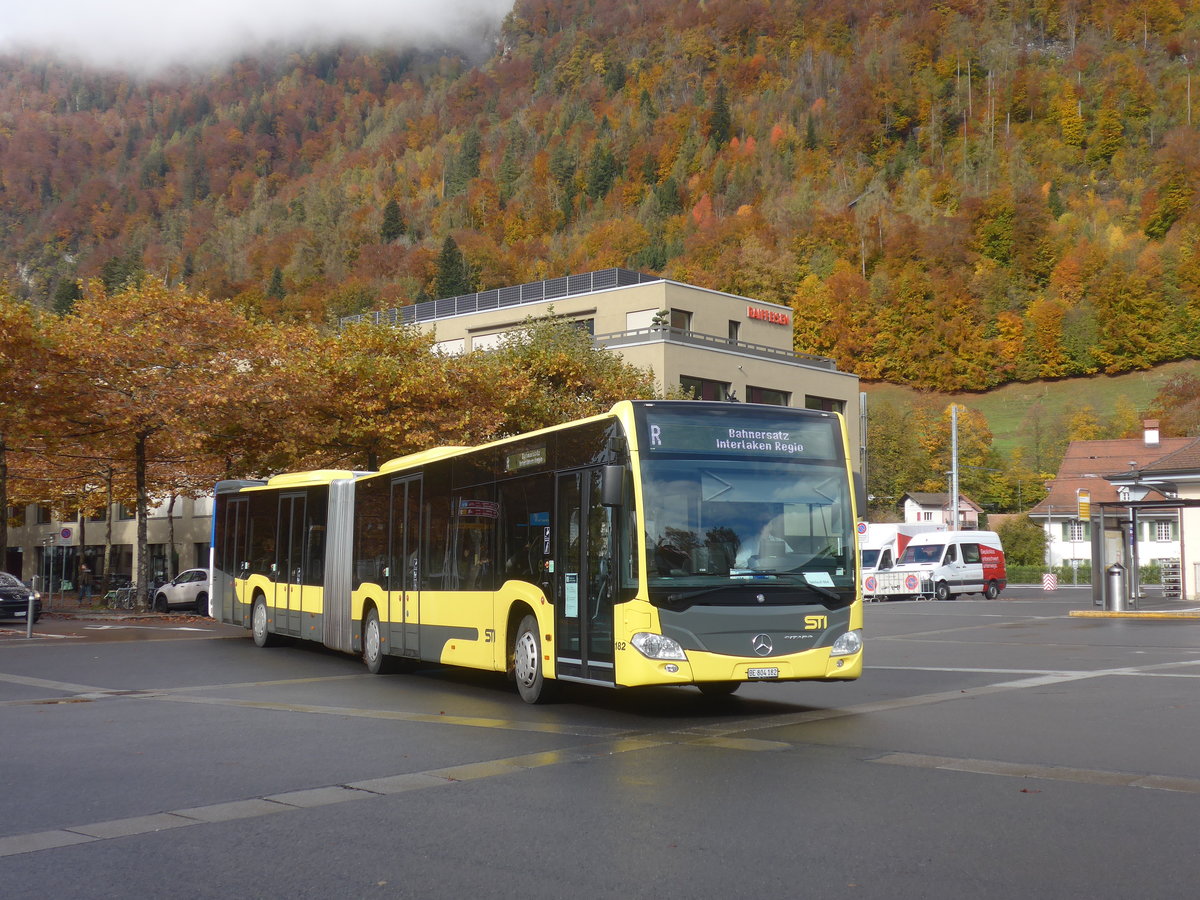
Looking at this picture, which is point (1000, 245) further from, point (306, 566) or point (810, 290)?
point (306, 566)

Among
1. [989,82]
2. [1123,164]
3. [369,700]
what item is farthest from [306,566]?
[989,82]

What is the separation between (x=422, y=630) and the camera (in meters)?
16.6

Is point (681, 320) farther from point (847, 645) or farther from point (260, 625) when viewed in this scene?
point (847, 645)

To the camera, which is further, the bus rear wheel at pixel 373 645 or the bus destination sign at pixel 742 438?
the bus rear wheel at pixel 373 645

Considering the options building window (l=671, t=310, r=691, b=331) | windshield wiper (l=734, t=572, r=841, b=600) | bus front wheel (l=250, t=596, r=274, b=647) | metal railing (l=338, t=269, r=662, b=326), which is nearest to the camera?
windshield wiper (l=734, t=572, r=841, b=600)

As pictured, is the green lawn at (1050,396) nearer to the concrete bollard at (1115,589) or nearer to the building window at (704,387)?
the building window at (704,387)

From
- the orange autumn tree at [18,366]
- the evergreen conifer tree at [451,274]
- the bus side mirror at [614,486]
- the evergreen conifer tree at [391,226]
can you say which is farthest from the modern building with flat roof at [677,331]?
the evergreen conifer tree at [391,226]

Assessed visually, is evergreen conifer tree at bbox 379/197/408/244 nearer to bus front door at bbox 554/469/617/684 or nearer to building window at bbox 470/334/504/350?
building window at bbox 470/334/504/350

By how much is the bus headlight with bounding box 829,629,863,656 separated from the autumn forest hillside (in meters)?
105

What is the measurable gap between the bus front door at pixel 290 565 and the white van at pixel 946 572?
101ft

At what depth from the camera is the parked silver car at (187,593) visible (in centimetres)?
4210

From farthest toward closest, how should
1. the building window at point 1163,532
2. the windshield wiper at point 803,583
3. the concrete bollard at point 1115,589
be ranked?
the building window at point 1163,532 → the concrete bollard at point 1115,589 → the windshield wiper at point 803,583

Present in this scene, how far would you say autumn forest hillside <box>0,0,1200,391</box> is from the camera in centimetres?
12975

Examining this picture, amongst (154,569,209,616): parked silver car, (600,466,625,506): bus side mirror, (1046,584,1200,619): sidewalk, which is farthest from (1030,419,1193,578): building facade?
(600,466,625,506): bus side mirror
